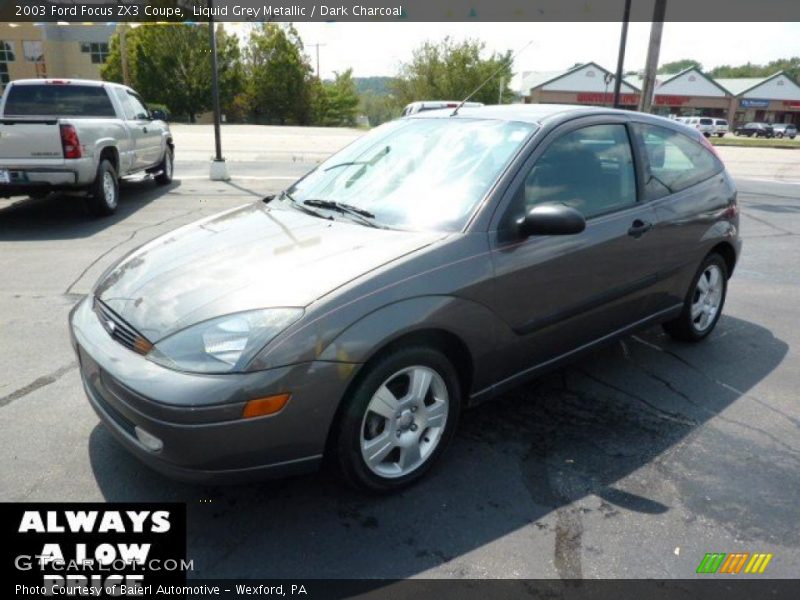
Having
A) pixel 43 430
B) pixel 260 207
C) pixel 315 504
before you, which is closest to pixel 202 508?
pixel 315 504

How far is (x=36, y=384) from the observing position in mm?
3742

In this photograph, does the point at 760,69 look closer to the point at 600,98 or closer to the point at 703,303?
the point at 600,98

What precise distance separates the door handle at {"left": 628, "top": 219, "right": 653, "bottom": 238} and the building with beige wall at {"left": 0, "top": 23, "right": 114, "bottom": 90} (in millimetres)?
65828

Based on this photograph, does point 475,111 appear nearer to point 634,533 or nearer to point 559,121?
point 559,121

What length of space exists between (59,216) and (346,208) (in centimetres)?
721

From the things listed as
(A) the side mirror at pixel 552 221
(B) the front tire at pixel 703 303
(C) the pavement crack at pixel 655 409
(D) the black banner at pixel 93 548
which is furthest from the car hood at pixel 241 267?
(B) the front tire at pixel 703 303

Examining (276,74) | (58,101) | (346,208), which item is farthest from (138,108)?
(276,74)

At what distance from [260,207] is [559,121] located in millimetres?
1783

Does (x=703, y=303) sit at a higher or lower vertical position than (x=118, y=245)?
higher

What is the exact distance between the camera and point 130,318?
265 centimetres

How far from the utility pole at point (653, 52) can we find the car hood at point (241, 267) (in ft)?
50.9

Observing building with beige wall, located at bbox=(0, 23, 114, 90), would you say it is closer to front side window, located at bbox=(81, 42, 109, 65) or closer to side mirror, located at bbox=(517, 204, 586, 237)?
front side window, located at bbox=(81, 42, 109, 65)

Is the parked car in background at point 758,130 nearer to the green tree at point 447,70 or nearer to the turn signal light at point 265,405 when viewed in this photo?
the green tree at point 447,70

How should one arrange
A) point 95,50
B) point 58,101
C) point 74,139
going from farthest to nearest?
point 95,50 → point 58,101 → point 74,139
